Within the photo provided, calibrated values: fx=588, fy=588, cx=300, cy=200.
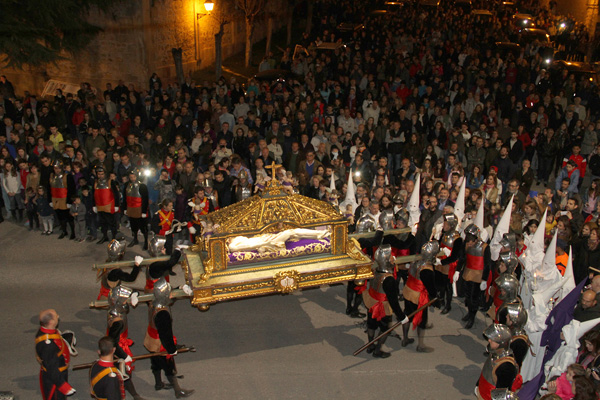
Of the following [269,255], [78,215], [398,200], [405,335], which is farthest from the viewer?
[78,215]

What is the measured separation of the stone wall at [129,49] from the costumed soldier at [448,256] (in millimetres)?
14055

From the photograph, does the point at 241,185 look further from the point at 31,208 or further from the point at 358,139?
the point at 31,208

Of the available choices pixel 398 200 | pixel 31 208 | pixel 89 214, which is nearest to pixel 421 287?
pixel 398 200

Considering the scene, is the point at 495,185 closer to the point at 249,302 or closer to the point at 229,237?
the point at 249,302

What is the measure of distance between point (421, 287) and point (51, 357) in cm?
424

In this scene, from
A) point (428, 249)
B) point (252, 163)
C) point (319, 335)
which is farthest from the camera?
point (252, 163)

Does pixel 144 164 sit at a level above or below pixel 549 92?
below

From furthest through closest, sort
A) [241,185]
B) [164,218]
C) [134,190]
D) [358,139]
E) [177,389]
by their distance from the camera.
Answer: [358,139], [241,185], [134,190], [164,218], [177,389]

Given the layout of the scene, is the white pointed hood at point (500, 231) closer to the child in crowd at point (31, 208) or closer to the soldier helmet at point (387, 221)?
the soldier helmet at point (387, 221)

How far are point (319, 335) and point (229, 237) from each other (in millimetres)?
2025

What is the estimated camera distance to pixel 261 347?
7.52 meters

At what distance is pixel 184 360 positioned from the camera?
23.8 ft

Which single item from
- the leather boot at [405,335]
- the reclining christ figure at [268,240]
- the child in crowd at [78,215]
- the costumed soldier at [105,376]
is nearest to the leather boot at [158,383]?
the costumed soldier at [105,376]

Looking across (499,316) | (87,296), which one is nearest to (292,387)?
(499,316)
